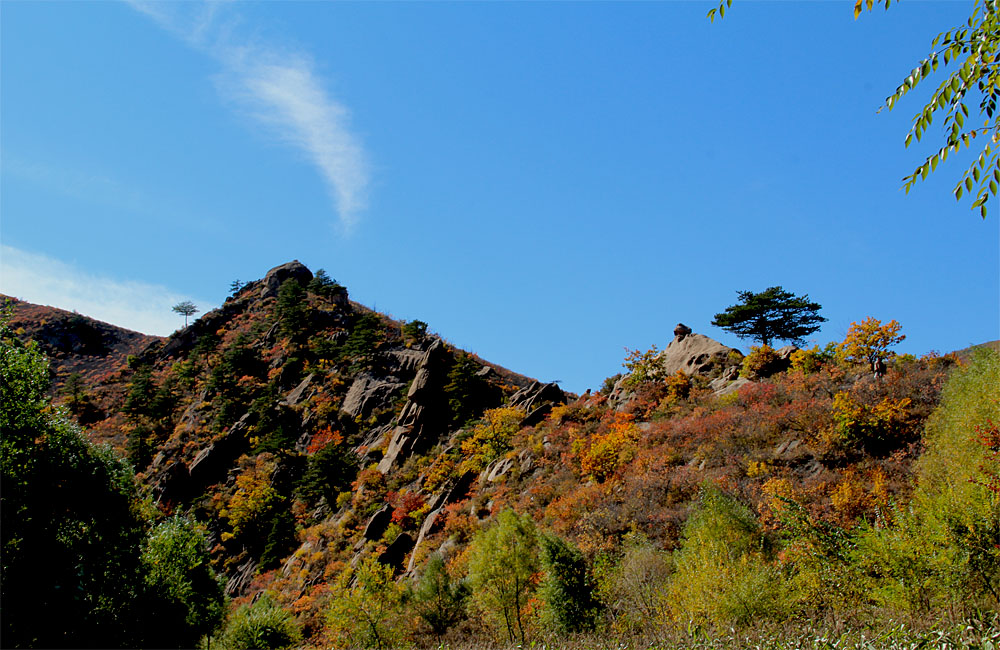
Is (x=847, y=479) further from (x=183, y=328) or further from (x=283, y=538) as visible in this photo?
(x=183, y=328)

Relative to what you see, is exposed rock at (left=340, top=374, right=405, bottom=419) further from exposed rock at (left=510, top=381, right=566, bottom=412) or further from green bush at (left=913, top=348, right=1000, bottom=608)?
green bush at (left=913, top=348, right=1000, bottom=608)

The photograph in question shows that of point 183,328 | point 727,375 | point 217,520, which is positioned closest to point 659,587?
point 727,375

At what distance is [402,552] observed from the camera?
40094mm

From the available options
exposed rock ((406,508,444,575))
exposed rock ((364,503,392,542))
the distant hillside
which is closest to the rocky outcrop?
exposed rock ((364,503,392,542))

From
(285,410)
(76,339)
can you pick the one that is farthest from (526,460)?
(76,339)

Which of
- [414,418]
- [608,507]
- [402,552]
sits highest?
[414,418]

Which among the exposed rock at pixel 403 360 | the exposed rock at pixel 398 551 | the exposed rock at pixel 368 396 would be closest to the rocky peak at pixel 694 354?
the exposed rock at pixel 398 551

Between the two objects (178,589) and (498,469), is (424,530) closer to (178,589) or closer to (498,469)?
(498,469)

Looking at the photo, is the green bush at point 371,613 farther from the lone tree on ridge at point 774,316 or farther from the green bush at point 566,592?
the lone tree on ridge at point 774,316

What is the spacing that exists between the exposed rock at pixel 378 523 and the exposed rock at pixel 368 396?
59.6ft

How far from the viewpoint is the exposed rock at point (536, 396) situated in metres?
53.4

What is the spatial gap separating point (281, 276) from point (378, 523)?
7001 cm

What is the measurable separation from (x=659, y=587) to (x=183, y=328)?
95601mm

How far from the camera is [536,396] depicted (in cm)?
5406
